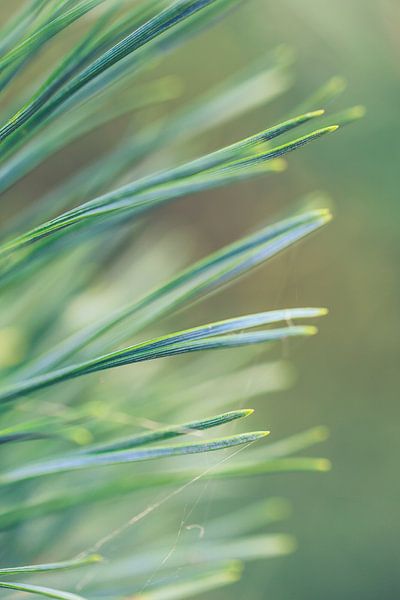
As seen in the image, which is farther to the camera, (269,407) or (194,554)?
(269,407)

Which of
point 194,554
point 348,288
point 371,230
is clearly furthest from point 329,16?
point 194,554

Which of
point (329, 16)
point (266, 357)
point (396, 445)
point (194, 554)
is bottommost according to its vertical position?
point (194, 554)

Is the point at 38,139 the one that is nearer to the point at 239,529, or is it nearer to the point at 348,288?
the point at 239,529

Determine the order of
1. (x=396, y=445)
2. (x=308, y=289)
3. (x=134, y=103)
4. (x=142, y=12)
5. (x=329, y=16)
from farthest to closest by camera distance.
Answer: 1. (x=308, y=289)
2. (x=396, y=445)
3. (x=329, y=16)
4. (x=134, y=103)
5. (x=142, y=12)

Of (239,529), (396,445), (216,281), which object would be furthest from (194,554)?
(396,445)

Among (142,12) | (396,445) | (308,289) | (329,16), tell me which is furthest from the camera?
(308,289)

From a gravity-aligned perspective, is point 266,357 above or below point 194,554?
above
